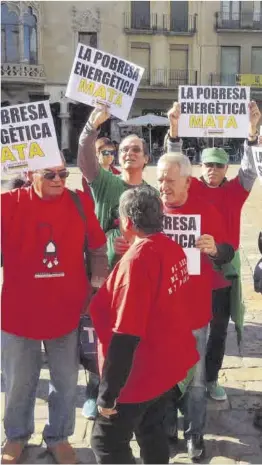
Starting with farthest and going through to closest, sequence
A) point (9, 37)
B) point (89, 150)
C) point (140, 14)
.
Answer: point (140, 14) → point (9, 37) → point (89, 150)

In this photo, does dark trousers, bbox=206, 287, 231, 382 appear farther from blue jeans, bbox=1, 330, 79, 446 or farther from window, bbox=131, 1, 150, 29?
window, bbox=131, 1, 150, 29

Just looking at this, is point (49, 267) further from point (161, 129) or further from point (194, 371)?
point (161, 129)

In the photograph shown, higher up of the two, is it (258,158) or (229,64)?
(229,64)

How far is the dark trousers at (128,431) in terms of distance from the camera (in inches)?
104

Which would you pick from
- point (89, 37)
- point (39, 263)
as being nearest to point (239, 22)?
point (89, 37)

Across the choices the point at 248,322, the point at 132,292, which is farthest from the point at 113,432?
the point at 248,322

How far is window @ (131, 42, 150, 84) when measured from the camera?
110 ft

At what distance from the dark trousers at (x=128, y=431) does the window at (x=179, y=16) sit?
33475 millimetres

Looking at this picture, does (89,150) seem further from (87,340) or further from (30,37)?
(30,37)

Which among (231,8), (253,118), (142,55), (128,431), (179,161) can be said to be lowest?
(128,431)

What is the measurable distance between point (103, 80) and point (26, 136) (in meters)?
1.17

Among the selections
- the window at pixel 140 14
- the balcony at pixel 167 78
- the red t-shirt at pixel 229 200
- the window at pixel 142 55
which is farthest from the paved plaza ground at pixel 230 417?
the window at pixel 140 14

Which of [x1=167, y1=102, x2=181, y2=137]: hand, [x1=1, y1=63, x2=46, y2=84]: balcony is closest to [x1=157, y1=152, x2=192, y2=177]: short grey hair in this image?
[x1=167, y1=102, x2=181, y2=137]: hand

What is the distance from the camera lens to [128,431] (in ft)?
8.71
